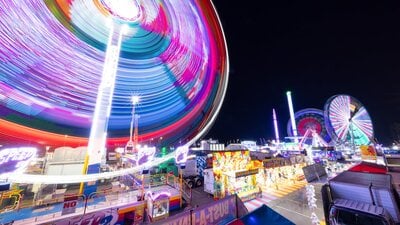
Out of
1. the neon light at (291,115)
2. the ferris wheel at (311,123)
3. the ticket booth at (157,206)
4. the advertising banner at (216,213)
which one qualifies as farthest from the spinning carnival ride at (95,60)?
the neon light at (291,115)

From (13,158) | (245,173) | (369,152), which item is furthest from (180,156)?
(369,152)

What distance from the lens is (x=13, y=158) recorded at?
6895 mm

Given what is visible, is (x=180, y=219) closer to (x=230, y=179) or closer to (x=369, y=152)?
(x=230, y=179)

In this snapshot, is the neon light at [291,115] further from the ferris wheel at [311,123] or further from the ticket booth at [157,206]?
the ticket booth at [157,206]

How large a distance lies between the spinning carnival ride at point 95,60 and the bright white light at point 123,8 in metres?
0.08

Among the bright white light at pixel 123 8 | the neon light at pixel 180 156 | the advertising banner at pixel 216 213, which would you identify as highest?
the bright white light at pixel 123 8

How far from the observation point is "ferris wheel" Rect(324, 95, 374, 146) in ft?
120

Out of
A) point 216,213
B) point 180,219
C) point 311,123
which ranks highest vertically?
point 311,123

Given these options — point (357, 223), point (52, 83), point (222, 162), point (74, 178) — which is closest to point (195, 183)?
point (222, 162)

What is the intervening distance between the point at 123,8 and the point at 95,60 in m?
5.29

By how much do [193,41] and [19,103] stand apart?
1718 centimetres

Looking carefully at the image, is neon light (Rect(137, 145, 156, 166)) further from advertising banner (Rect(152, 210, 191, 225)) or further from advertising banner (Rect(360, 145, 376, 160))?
advertising banner (Rect(360, 145, 376, 160))

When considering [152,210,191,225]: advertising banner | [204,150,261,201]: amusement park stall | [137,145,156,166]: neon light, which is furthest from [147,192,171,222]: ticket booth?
[152,210,191,225]: advertising banner

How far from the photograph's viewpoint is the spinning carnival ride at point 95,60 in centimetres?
1135
